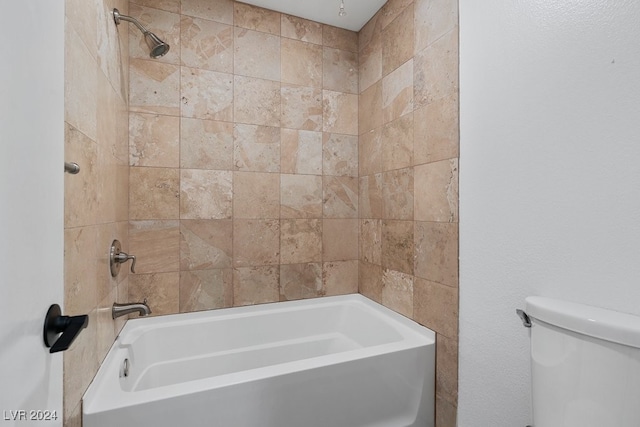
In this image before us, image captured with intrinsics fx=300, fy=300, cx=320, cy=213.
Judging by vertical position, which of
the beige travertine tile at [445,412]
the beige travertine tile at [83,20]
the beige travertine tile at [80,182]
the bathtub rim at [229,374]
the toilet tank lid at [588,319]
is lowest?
the beige travertine tile at [445,412]

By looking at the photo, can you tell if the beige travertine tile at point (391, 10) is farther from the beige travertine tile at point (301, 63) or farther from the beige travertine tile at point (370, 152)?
the beige travertine tile at point (370, 152)

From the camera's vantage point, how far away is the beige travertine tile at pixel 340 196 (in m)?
2.23

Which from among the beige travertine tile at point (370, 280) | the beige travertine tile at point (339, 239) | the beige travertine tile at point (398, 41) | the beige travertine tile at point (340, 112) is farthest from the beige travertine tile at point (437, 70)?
the beige travertine tile at point (370, 280)

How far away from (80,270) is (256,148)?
1.26 metres

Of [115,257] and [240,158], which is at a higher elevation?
[240,158]

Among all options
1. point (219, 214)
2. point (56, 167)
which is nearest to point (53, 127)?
point (56, 167)

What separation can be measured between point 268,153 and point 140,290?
3.83ft

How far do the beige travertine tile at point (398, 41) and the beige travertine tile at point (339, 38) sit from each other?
1.21 feet

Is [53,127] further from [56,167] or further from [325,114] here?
[325,114]

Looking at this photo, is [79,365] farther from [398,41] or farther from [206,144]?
[398,41]

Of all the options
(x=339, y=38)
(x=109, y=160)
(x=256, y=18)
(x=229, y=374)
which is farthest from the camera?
(x=339, y=38)

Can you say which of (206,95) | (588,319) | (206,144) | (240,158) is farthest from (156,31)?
(588,319)

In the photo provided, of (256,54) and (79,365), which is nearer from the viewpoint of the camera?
(79,365)

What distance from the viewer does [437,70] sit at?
1549 mm
